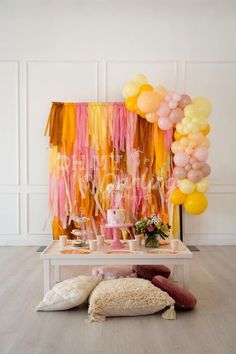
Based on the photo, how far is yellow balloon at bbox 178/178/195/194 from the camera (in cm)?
446

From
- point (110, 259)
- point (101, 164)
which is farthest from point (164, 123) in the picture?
point (110, 259)

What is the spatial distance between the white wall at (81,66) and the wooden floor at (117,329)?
1995 mm

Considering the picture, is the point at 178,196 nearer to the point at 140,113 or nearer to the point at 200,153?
the point at 200,153

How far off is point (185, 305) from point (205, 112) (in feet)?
7.68

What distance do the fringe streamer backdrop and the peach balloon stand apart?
363 millimetres

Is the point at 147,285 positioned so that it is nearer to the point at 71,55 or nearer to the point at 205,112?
the point at 205,112

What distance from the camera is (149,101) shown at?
439cm

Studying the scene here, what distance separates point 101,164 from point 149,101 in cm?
98

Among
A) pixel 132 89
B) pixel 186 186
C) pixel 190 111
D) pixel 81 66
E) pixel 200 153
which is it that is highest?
pixel 81 66

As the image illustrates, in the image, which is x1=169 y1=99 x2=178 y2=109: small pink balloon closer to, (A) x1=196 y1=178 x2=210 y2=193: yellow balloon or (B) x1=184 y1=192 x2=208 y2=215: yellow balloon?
(A) x1=196 y1=178 x2=210 y2=193: yellow balloon

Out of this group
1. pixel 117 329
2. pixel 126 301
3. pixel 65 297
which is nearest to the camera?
pixel 117 329

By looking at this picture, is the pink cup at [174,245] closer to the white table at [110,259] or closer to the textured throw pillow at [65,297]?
the white table at [110,259]

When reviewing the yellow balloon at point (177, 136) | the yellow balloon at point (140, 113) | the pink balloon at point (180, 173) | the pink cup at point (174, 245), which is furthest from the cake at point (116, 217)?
the yellow balloon at point (140, 113)

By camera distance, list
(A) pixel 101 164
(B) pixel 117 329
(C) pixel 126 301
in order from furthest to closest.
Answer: (A) pixel 101 164 → (C) pixel 126 301 → (B) pixel 117 329
